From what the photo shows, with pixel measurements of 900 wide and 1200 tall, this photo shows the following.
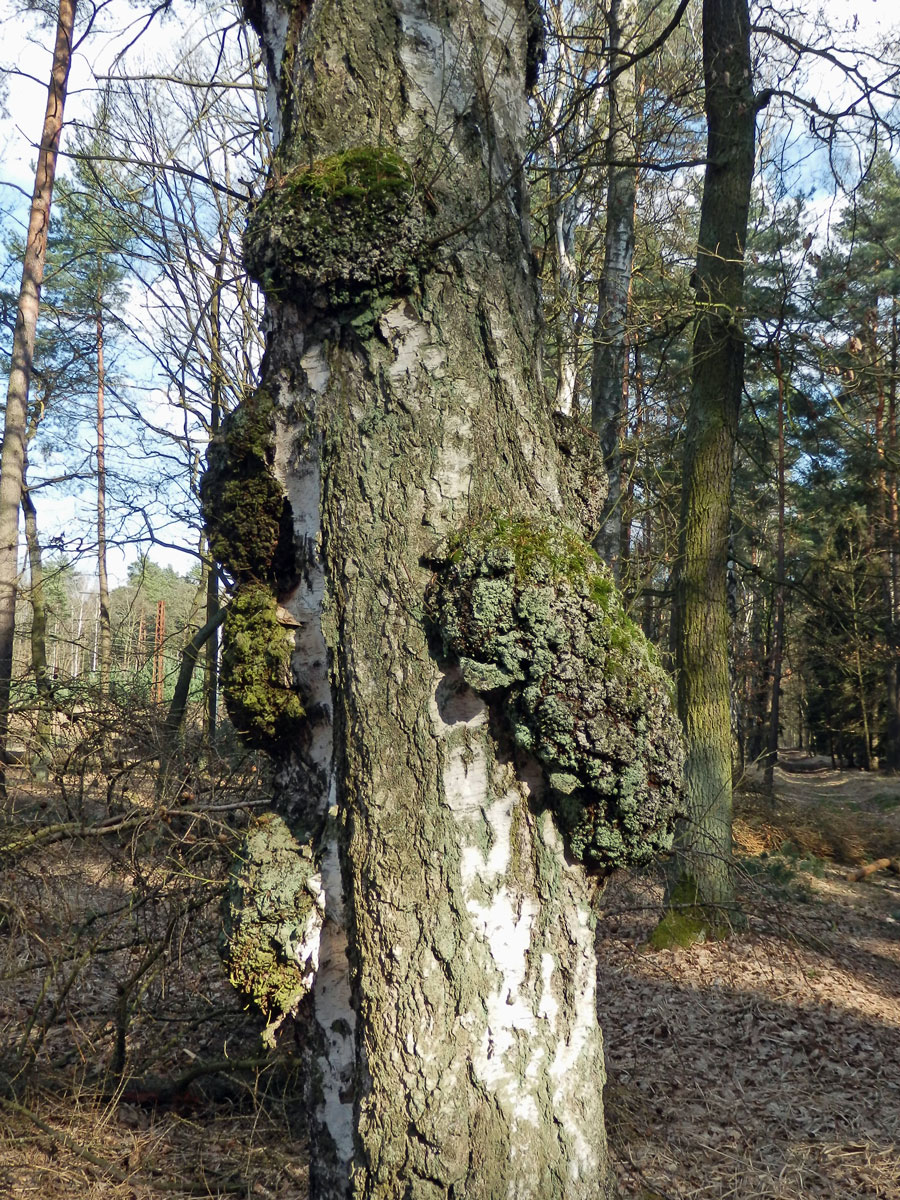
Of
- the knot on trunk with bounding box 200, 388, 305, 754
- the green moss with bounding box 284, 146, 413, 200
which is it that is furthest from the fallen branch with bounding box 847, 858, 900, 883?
the green moss with bounding box 284, 146, 413, 200

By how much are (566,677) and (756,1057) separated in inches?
162

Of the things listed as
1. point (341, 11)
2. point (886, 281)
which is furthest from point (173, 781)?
point (886, 281)

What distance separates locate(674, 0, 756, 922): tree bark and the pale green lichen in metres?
4.84

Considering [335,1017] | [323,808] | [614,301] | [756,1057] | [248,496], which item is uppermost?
[614,301]

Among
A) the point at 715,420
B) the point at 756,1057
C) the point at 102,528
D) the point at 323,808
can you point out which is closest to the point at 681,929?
the point at 756,1057

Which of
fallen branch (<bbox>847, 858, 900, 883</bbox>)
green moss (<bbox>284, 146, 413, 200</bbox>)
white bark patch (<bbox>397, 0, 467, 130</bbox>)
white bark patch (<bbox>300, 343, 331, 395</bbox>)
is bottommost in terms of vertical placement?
fallen branch (<bbox>847, 858, 900, 883</bbox>)

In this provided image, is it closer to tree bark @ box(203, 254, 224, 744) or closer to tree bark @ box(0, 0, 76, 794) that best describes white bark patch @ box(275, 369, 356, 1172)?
tree bark @ box(203, 254, 224, 744)

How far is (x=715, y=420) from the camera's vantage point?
6.46 m

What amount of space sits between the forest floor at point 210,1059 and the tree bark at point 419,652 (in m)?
0.67

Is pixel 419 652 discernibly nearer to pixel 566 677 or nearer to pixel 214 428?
pixel 566 677

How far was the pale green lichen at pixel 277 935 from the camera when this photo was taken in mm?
1802

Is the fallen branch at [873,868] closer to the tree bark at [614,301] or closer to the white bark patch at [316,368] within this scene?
the tree bark at [614,301]

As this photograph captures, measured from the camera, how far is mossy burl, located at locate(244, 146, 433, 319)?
5.82 ft

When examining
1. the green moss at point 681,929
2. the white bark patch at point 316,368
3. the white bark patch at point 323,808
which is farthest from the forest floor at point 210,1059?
the white bark patch at point 316,368
